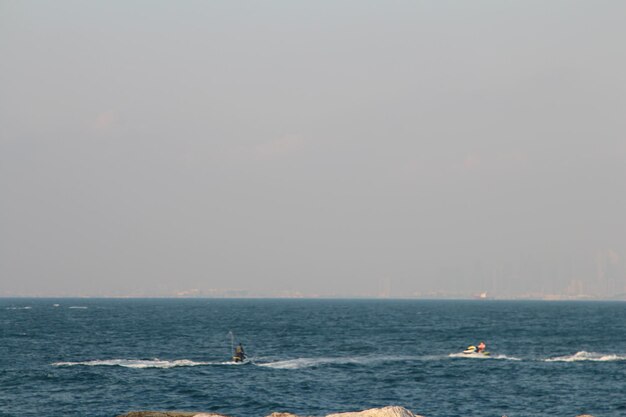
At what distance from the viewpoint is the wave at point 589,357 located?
86312 mm

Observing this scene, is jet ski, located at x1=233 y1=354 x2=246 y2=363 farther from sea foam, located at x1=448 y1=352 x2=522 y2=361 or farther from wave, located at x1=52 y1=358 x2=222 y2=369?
sea foam, located at x1=448 y1=352 x2=522 y2=361

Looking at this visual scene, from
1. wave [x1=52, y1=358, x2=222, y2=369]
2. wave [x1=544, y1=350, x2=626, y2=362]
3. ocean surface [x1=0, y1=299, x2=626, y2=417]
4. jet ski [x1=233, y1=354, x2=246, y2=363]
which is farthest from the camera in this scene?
wave [x1=544, y1=350, x2=626, y2=362]

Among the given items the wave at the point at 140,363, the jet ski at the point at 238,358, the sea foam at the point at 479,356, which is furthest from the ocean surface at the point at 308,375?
the jet ski at the point at 238,358

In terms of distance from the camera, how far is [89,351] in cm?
9094

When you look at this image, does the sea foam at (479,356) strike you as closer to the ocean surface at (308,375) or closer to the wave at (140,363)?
the ocean surface at (308,375)

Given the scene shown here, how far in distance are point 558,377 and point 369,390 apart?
19.0 m

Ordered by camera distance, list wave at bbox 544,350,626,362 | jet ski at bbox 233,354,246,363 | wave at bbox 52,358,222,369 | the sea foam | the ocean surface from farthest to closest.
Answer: the sea foam → wave at bbox 544,350,626,362 → jet ski at bbox 233,354,246,363 → wave at bbox 52,358,222,369 → the ocean surface

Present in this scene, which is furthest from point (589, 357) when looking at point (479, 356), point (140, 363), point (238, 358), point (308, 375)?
point (140, 363)

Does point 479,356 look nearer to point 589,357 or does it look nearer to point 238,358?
point 589,357

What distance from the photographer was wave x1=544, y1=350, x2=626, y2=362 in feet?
283

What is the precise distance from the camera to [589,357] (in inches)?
3516

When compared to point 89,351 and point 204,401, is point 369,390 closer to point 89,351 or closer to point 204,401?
point 204,401

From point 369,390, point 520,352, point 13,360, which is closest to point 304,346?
point 520,352

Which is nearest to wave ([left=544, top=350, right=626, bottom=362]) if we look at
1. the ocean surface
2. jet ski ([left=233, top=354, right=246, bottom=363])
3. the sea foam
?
the ocean surface
